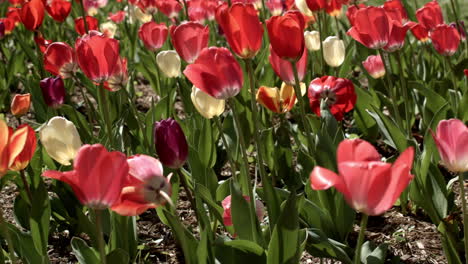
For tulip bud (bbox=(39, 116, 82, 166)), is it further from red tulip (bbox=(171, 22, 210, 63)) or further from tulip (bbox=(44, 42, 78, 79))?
tulip (bbox=(44, 42, 78, 79))

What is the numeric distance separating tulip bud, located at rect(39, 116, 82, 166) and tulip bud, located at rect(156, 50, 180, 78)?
2.97ft

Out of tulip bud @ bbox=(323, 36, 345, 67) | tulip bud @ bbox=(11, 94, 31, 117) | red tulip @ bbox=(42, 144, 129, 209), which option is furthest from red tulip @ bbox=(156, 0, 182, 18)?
red tulip @ bbox=(42, 144, 129, 209)

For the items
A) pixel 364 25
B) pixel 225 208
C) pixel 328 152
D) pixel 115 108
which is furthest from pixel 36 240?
pixel 115 108

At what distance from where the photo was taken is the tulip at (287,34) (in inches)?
58.5

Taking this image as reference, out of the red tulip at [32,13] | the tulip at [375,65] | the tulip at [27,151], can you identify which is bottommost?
the tulip at [375,65]

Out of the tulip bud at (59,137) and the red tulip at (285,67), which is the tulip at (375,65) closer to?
the red tulip at (285,67)

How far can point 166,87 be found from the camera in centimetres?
330

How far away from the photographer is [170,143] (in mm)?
1457

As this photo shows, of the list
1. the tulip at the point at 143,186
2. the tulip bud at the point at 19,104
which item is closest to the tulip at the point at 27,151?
the tulip at the point at 143,186

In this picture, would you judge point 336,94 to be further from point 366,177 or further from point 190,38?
point 366,177

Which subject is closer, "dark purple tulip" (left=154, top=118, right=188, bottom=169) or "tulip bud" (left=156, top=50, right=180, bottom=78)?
"dark purple tulip" (left=154, top=118, right=188, bottom=169)

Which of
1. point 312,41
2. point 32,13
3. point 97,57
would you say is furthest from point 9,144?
point 312,41

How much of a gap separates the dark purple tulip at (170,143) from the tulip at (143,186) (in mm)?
266

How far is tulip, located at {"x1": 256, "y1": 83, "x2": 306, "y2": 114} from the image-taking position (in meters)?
2.18
